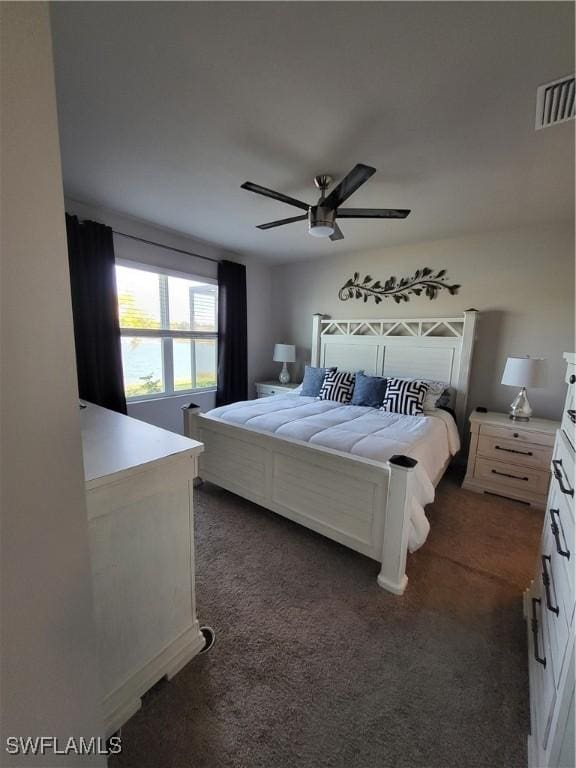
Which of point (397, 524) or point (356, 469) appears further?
point (356, 469)

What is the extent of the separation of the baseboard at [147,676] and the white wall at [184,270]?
245 cm

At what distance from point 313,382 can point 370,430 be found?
1.40 metres

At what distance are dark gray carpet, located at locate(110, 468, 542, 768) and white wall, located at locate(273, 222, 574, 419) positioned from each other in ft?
5.47

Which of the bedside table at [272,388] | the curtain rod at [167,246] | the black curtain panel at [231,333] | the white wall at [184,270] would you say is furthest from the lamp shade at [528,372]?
the curtain rod at [167,246]

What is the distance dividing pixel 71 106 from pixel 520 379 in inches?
135

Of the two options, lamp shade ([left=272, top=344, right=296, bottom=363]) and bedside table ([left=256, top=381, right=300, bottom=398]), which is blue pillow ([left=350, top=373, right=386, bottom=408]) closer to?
bedside table ([left=256, top=381, right=300, bottom=398])

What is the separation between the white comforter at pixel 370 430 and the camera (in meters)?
1.90

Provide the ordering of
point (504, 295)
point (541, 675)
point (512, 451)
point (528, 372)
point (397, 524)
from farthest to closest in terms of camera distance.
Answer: point (504, 295) → point (512, 451) → point (528, 372) → point (397, 524) → point (541, 675)

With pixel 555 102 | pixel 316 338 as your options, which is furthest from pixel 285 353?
pixel 555 102

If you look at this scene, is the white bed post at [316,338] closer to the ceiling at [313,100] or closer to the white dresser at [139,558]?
the ceiling at [313,100]

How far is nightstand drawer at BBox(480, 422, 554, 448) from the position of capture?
8.26 feet

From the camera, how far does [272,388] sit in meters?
4.30

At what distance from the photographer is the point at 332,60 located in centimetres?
123

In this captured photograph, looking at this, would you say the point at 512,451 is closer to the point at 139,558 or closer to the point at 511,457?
the point at 511,457
